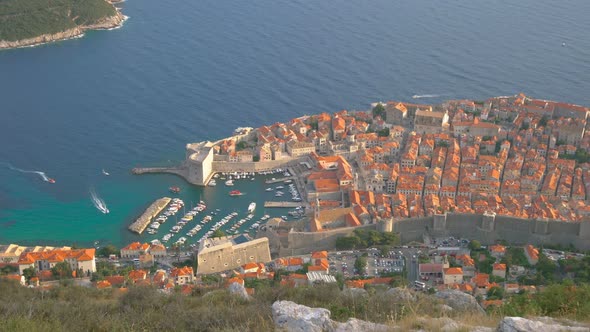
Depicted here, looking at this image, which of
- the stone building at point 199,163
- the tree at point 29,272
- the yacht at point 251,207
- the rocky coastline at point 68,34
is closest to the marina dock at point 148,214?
the stone building at point 199,163

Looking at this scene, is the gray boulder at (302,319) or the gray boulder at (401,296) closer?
the gray boulder at (302,319)

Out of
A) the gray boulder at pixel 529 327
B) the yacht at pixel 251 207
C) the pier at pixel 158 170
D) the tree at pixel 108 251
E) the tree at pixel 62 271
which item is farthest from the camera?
Result: the pier at pixel 158 170

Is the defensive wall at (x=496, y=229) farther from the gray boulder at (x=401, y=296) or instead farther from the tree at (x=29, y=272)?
the gray boulder at (x=401, y=296)

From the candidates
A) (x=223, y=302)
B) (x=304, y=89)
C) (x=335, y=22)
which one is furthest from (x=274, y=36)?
(x=223, y=302)

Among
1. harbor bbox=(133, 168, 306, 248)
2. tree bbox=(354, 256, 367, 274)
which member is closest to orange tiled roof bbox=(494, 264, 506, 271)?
tree bbox=(354, 256, 367, 274)

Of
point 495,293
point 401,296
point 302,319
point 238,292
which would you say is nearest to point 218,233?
point 495,293

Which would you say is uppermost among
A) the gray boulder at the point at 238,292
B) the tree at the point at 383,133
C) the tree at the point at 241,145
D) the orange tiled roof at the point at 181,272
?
the tree at the point at 383,133

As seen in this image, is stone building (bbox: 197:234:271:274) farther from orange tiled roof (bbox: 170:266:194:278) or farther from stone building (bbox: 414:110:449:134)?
stone building (bbox: 414:110:449:134)
